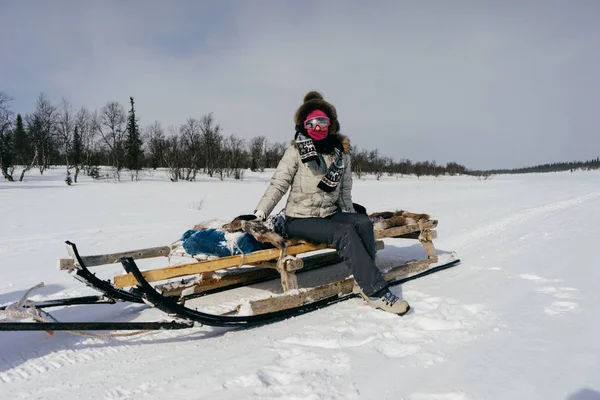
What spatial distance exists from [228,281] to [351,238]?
4.79 ft

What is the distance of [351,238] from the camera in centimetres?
330

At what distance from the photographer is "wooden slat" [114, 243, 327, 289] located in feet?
8.54

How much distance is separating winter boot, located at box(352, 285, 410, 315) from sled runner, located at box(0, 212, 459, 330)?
33 cm

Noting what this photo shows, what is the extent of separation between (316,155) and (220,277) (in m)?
1.54

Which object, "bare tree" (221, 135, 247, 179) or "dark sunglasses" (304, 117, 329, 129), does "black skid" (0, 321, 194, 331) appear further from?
"bare tree" (221, 135, 247, 179)

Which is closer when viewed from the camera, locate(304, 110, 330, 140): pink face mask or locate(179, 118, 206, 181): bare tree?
locate(304, 110, 330, 140): pink face mask

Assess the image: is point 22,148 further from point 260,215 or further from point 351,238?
point 351,238

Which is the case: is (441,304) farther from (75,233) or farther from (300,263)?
(75,233)

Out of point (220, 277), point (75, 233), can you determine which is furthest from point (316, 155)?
point (75, 233)

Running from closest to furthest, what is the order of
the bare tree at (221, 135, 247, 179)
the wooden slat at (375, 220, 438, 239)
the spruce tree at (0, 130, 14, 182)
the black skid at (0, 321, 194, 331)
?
the black skid at (0, 321, 194, 331) < the wooden slat at (375, 220, 438, 239) < the spruce tree at (0, 130, 14, 182) < the bare tree at (221, 135, 247, 179)

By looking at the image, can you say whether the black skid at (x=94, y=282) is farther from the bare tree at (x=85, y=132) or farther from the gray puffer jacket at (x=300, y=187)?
the bare tree at (x=85, y=132)

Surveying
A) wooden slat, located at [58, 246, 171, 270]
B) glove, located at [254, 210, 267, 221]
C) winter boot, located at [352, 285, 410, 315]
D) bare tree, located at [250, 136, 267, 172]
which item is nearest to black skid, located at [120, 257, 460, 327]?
winter boot, located at [352, 285, 410, 315]

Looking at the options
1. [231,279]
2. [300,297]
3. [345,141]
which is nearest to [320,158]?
[345,141]

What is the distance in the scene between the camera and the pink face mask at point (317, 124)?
146 inches
